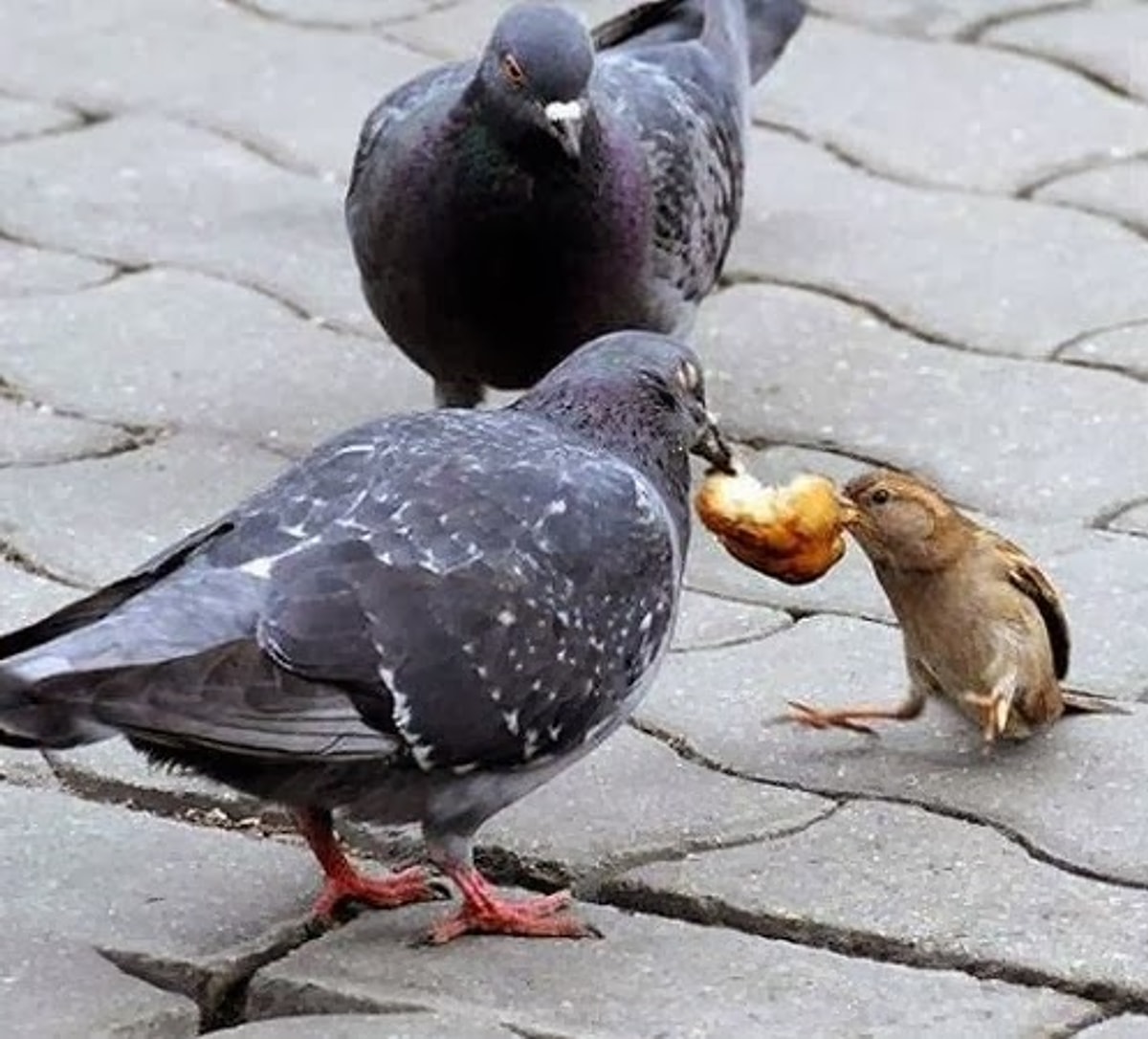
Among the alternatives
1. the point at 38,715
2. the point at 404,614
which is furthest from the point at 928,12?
the point at 38,715

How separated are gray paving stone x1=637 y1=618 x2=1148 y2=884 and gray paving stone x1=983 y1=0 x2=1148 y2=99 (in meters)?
2.46

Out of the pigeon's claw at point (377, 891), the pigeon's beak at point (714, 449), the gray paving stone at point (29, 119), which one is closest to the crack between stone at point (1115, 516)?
the pigeon's beak at point (714, 449)

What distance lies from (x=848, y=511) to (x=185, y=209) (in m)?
2.25

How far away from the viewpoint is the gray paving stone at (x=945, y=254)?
5.95 metres

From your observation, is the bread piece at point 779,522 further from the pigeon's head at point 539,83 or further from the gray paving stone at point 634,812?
the pigeon's head at point 539,83

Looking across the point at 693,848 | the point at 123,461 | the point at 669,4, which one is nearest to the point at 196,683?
the point at 693,848

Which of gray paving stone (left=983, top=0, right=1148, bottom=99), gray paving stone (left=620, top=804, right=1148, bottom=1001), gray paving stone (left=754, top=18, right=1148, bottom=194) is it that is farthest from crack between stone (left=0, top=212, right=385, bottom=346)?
gray paving stone (left=620, top=804, right=1148, bottom=1001)

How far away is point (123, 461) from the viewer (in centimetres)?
536

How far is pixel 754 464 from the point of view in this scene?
17.7ft

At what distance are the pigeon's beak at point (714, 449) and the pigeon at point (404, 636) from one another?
133 millimetres

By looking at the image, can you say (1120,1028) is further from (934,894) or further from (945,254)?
(945,254)

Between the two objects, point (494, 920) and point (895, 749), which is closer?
point (494, 920)

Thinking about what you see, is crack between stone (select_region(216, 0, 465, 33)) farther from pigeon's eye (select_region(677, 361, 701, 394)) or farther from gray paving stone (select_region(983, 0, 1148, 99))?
pigeon's eye (select_region(677, 361, 701, 394))

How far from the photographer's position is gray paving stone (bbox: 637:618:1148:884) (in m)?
4.24
